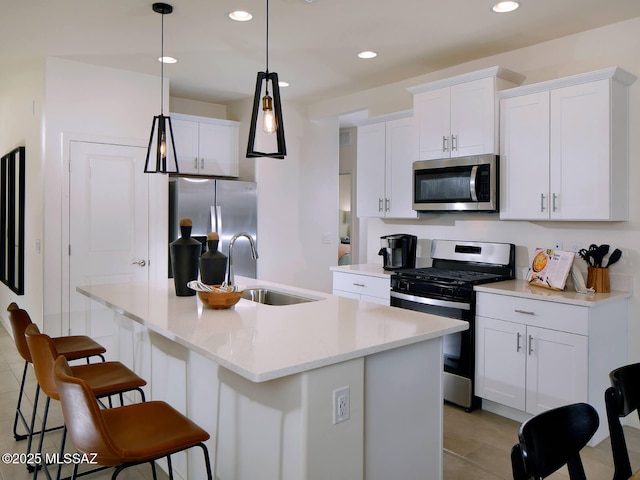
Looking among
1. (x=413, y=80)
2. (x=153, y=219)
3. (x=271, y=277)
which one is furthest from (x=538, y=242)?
(x=153, y=219)

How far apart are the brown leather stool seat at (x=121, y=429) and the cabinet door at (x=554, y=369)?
2211 millimetres

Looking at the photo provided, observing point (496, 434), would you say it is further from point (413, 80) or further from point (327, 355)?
point (413, 80)

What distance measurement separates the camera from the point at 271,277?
5.50m

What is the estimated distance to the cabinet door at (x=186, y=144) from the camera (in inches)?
200

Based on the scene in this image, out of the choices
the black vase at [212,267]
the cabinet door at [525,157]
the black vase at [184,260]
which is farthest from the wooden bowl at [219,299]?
the cabinet door at [525,157]

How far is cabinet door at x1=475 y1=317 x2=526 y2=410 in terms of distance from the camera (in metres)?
3.17

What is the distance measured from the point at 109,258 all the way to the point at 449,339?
3008mm

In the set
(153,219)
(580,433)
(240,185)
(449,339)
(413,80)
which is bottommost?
(449,339)

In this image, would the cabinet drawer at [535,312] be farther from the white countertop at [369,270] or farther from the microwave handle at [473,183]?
the white countertop at [369,270]

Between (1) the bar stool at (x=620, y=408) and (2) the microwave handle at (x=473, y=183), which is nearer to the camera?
(1) the bar stool at (x=620, y=408)

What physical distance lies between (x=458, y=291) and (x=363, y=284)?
981mm

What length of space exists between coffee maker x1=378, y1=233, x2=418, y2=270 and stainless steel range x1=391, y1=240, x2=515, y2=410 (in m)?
0.27

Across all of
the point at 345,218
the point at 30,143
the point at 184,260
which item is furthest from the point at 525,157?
the point at 345,218

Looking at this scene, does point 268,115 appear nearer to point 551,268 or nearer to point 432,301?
point 432,301
